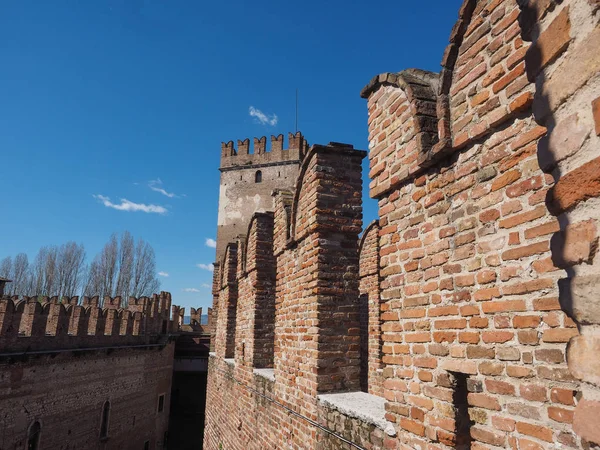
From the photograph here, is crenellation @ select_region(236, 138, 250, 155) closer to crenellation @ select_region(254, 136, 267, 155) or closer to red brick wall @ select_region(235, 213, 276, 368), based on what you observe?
crenellation @ select_region(254, 136, 267, 155)

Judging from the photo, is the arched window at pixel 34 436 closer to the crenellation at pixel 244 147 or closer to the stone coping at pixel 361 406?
the stone coping at pixel 361 406

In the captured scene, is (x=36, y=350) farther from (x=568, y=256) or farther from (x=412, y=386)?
(x=568, y=256)

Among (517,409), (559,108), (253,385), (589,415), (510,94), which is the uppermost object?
(510,94)

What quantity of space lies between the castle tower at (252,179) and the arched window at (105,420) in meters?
14.8

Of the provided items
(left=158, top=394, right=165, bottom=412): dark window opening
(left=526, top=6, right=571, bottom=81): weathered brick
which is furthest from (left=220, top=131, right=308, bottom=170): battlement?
(left=526, top=6, right=571, bottom=81): weathered brick

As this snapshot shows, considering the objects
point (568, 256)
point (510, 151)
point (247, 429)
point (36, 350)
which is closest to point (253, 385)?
point (247, 429)

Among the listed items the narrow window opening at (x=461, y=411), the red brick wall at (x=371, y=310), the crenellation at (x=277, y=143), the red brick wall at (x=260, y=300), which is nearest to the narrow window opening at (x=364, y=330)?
the red brick wall at (x=371, y=310)

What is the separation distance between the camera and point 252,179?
3206cm

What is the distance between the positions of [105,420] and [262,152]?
824 inches

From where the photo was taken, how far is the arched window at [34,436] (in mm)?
13318

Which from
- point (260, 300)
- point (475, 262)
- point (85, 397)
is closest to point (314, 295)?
point (475, 262)

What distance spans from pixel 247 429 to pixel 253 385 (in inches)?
30.5

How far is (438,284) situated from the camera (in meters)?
2.54

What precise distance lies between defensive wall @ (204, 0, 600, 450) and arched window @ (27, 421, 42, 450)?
13.1m
